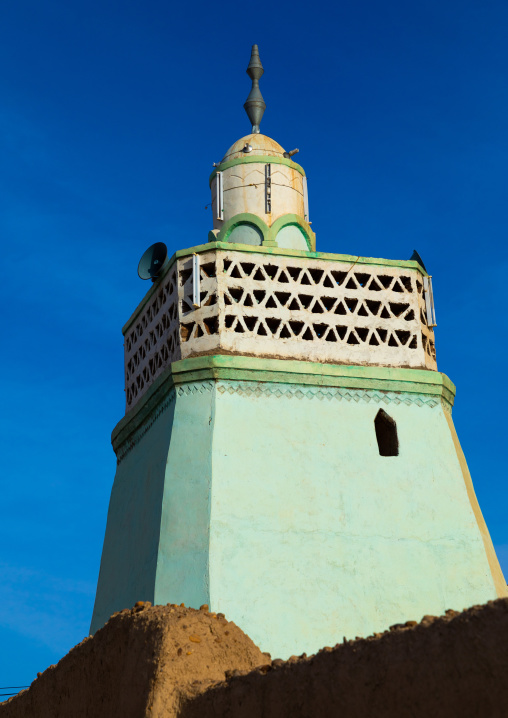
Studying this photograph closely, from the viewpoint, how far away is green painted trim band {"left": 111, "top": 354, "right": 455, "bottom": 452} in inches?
373

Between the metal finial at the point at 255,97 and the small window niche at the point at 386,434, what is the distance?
3.94 metres

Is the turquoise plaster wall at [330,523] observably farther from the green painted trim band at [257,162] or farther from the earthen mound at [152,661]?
the green painted trim band at [257,162]

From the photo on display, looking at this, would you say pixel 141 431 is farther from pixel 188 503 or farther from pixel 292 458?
pixel 292 458

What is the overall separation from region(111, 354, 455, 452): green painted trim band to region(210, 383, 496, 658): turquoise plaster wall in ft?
0.53

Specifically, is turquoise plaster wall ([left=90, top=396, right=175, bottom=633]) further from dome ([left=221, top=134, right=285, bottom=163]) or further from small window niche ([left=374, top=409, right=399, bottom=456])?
dome ([left=221, top=134, right=285, bottom=163])

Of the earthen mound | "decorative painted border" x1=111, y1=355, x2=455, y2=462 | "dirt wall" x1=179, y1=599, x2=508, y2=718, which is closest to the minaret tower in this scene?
"decorative painted border" x1=111, y1=355, x2=455, y2=462

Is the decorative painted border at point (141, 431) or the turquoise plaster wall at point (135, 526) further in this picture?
the decorative painted border at point (141, 431)

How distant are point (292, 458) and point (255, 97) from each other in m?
4.92

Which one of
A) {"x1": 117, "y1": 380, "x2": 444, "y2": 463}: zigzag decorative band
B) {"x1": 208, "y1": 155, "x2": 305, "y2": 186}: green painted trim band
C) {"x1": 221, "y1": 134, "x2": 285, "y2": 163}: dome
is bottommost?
{"x1": 117, "y1": 380, "x2": 444, "y2": 463}: zigzag decorative band

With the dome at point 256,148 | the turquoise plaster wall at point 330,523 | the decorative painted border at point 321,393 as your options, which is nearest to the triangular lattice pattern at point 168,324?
the decorative painted border at point 321,393

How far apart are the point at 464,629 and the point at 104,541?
703 centimetres

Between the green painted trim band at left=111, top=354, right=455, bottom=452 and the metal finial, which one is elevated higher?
the metal finial

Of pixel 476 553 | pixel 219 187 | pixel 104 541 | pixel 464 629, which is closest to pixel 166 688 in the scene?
pixel 464 629

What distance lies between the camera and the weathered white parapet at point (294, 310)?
9.78m
